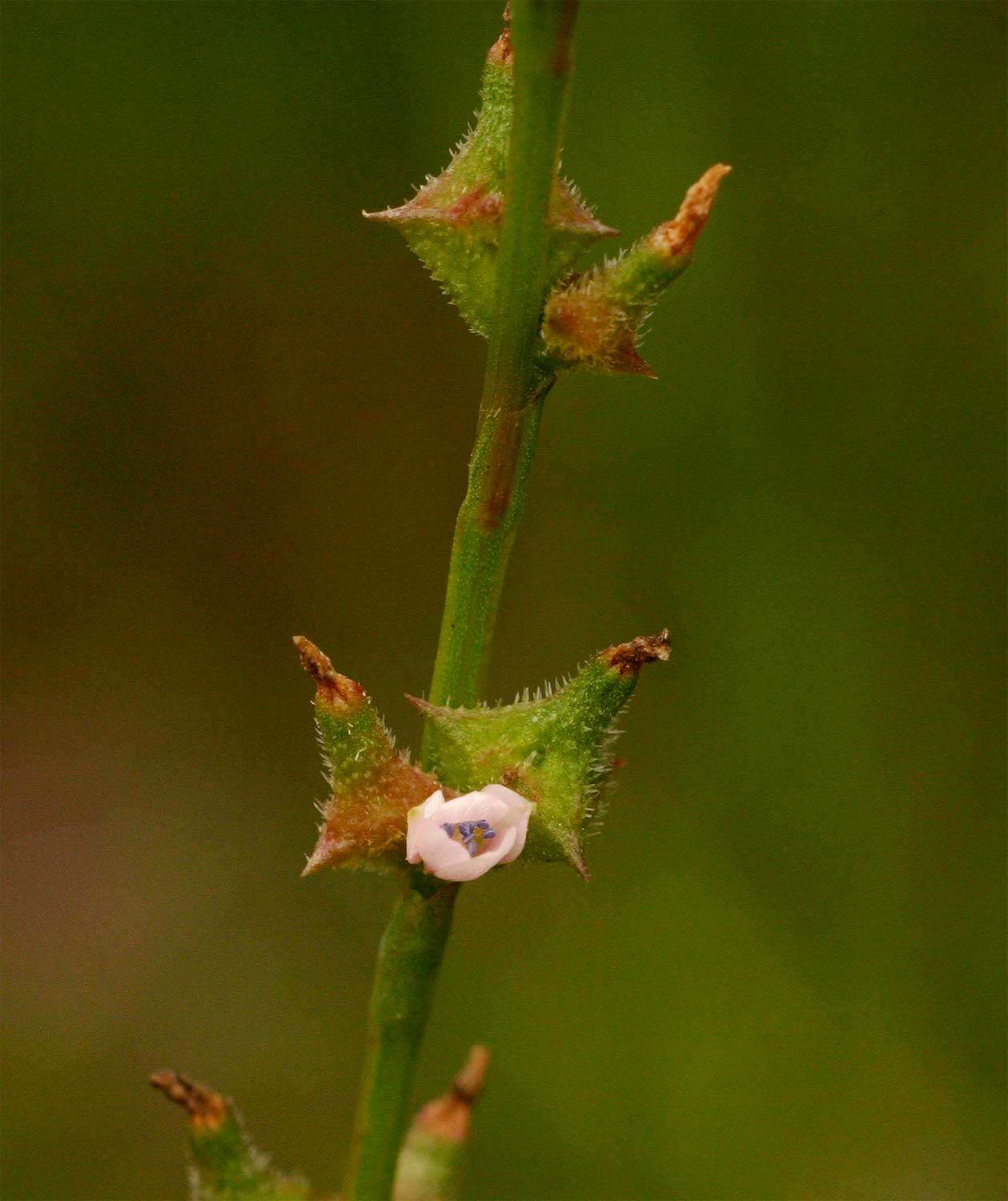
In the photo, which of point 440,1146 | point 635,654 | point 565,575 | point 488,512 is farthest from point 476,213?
point 565,575

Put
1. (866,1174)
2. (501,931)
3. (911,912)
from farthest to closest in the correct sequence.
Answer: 1. (501,931)
2. (911,912)
3. (866,1174)

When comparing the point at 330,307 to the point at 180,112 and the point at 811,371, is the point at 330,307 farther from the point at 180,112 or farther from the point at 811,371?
the point at 811,371

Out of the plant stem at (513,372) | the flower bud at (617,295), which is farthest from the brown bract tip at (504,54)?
the flower bud at (617,295)

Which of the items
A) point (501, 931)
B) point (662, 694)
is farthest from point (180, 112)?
point (501, 931)

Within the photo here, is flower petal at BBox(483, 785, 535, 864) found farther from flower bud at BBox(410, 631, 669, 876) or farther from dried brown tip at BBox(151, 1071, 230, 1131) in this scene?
dried brown tip at BBox(151, 1071, 230, 1131)

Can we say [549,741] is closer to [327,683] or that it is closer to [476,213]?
[327,683]

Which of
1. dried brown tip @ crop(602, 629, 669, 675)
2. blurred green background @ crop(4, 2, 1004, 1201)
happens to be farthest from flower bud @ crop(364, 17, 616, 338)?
blurred green background @ crop(4, 2, 1004, 1201)

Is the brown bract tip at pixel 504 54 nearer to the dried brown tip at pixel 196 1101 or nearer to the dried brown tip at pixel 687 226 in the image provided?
the dried brown tip at pixel 687 226
